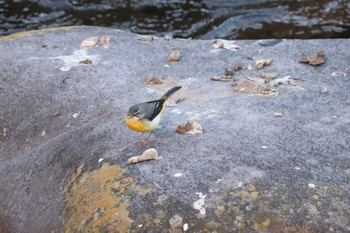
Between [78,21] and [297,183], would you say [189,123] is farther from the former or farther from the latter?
[78,21]

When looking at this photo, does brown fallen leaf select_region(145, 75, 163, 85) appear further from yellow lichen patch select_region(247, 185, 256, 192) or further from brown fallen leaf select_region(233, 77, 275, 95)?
yellow lichen patch select_region(247, 185, 256, 192)

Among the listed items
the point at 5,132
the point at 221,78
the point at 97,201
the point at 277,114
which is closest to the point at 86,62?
the point at 5,132

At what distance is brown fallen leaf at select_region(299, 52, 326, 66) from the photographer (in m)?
5.82

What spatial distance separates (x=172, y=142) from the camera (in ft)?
14.4

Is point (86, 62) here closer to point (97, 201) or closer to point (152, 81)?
point (152, 81)

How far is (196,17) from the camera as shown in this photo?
982cm

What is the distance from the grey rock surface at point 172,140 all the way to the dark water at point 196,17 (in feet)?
8.92

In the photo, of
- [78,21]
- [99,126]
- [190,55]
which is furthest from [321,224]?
[78,21]

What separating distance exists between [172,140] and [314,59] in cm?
212

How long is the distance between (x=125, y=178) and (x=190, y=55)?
2.71 m

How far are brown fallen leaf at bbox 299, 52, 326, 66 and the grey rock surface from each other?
5cm

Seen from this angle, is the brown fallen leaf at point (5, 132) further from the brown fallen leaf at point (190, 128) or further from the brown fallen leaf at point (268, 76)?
the brown fallen leaf at point (268, 76)

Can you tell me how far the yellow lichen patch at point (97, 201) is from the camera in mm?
3625

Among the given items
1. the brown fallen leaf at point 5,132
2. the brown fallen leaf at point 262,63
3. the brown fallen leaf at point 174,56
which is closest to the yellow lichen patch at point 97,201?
the brown fallen leaf at point 5,132
